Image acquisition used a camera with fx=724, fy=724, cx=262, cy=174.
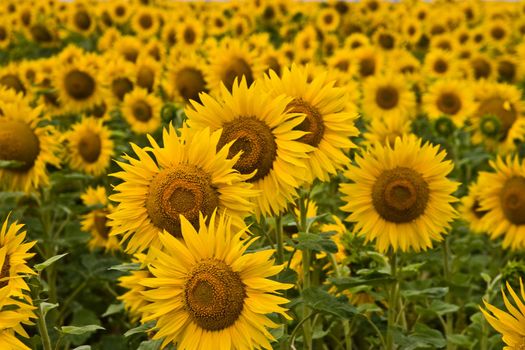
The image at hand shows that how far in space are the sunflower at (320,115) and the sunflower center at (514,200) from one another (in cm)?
173

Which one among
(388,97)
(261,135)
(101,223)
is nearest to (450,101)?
(388,97)

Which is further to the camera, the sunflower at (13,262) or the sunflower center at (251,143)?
the sunflower center at (251,143)

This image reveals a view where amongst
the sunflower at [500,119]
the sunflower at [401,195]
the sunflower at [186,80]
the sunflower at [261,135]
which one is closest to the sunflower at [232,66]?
the sunflower at [186,80]

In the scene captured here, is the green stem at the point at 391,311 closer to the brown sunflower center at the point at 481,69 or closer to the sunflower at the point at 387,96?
the sunflower at the point at 387,96

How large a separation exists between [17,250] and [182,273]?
0.62m

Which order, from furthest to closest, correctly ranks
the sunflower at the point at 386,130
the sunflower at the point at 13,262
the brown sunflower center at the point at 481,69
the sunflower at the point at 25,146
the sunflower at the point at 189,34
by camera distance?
the sunflower at the point at 189,34, the brown sunflower center at the point at 481,69, the sunflower at the point at 386,130, the sunflower at the point at 25,146, the sunflower at the point at 13,262

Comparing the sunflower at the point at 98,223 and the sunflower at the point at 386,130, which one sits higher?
the sunflower at the point at 386,130

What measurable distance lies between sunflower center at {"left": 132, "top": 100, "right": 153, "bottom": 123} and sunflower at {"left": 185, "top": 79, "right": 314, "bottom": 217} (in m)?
3.95

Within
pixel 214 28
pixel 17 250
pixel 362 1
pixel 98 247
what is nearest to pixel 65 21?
pixel 214 28

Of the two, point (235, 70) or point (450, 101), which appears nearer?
point (235, 70)

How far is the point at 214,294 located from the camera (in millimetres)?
2365

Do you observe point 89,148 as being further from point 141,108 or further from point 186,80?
point 186,80

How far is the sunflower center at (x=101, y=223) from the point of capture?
5.11 metres

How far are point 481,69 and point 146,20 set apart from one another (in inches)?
199
